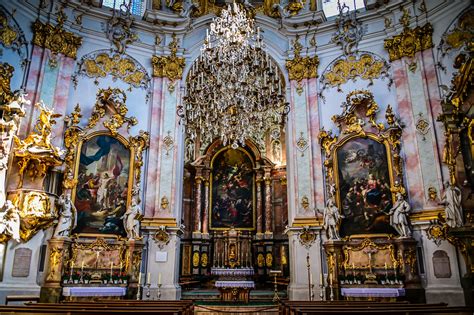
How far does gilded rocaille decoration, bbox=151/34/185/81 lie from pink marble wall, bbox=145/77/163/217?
28 centimetres

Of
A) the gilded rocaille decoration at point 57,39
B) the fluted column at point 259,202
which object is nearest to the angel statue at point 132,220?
the gilded rocaille decoration at point 57,39

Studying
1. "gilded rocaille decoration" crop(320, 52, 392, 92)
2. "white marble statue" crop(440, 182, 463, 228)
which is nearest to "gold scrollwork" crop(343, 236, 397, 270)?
"white marble statue" crop(440, 182, 463, 228)

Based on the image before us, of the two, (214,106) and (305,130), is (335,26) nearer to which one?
(305,130)

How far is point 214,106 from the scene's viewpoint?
11.8 m

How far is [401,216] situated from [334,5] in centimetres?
850

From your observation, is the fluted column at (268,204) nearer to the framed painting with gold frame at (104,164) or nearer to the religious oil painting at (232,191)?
the religious oil painting at (232,191)

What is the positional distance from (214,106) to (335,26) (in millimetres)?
5966

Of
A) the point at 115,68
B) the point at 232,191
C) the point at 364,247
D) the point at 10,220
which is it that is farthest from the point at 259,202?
the point at 10,220

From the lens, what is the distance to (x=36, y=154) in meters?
10.3

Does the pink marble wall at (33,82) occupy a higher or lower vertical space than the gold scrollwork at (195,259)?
higher

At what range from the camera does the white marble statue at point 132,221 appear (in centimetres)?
1205

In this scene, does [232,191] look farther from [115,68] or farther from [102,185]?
[115,68]

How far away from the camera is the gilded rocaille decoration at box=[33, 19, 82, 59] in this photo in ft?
39.9

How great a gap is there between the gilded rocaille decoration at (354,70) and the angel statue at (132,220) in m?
7.76
